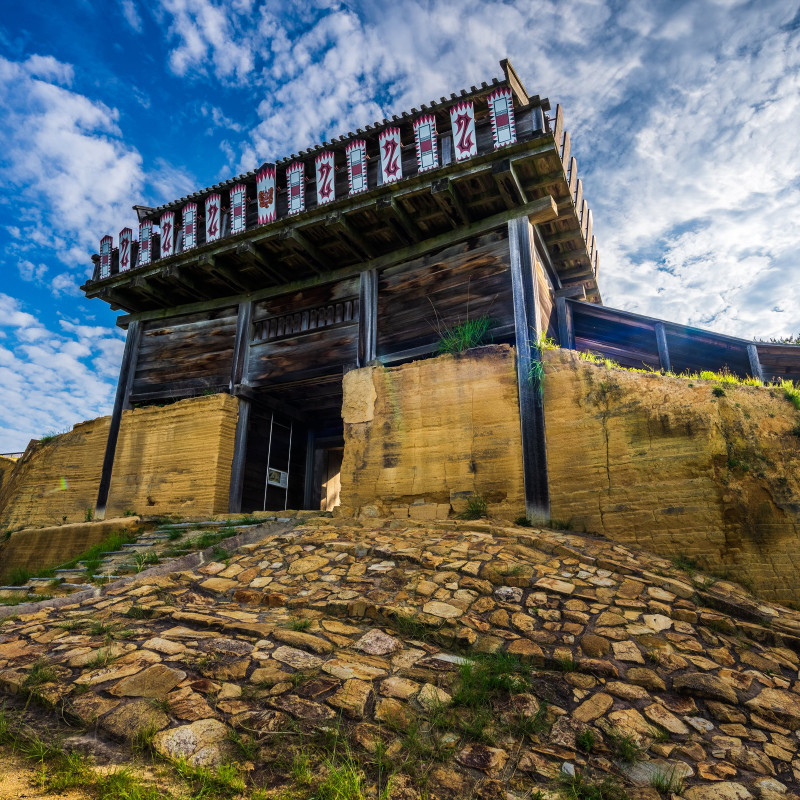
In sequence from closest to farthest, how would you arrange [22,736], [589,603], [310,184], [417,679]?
[22,736] → [417,679] → [589,603] → [310,184]

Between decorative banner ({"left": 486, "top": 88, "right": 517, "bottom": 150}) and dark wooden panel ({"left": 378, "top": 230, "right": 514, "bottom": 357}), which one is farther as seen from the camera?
dark wooden panel ({"left": 378, "top": 230, "right": 514, "bottom": 357})

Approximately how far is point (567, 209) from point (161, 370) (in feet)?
32.2

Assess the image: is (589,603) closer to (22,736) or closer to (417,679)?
(417,679)

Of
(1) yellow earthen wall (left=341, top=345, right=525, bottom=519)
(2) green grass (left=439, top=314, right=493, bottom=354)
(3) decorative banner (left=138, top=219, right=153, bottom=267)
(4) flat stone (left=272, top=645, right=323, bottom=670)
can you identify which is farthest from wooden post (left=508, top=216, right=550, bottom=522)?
(3) decorative banner (left=138, top=219, right=153, bottom=267)

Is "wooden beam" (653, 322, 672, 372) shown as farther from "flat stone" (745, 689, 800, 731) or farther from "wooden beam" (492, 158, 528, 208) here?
"flat stone" (745, 689, 800, 731)

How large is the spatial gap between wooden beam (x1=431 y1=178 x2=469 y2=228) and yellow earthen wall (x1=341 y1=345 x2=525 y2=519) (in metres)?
2.75

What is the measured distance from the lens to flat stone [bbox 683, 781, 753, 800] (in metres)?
2.83

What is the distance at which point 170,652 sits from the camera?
12.9 ft

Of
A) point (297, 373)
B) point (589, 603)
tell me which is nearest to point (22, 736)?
point (589, 603)

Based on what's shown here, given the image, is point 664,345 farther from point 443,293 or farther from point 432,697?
point 432,697

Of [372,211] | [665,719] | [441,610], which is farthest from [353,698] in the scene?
[372,211]

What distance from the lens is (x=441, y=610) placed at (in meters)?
4.73

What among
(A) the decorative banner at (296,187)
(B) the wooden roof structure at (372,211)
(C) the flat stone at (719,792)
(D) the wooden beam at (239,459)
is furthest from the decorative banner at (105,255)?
(C) the flat stone at (719,792)

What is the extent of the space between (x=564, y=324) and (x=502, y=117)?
14.0ft
